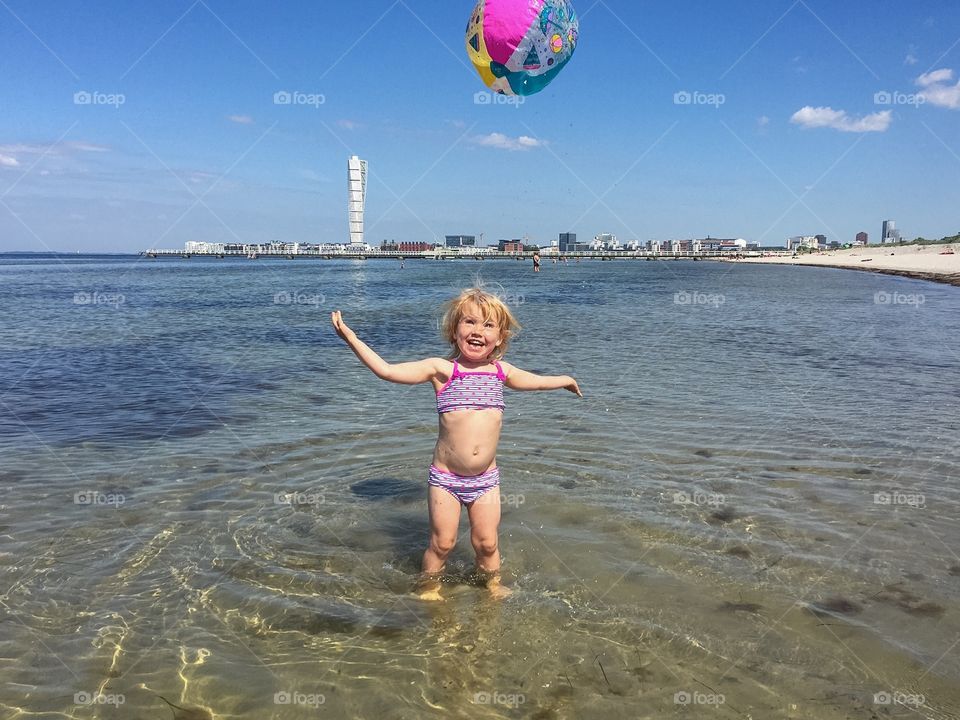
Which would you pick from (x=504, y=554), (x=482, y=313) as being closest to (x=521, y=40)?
(x=482, y=313)

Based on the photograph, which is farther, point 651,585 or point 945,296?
point 945,296

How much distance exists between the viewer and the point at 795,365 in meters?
13.5

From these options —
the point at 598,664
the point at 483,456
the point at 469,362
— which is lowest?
the point at 598,664

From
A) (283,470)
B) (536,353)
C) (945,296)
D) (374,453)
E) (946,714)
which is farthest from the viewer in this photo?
(945,296)

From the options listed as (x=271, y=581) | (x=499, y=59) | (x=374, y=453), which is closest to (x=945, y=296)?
(x=499, y=59)

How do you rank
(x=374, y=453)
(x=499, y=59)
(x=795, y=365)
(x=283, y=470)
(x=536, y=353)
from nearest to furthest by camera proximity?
1. (x=283, y=470)
2. (x=374, y=453)
3. (x=499, y=59)
4. (x=795, y=365)
5. (x=536, y=353)

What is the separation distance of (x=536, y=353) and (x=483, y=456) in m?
11.0

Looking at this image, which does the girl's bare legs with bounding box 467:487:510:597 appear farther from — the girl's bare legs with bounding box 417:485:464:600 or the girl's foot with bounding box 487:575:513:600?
the girl's bare legs with bounding box 417:485:464:600

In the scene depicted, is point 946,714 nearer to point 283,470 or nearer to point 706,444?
point 706,444

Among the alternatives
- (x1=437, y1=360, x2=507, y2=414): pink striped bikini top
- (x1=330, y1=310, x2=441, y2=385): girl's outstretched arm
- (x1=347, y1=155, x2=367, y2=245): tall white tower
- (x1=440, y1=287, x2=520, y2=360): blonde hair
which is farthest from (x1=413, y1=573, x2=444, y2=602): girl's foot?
(x1=347, y1=155, x2=367, y2=245): tall white tower

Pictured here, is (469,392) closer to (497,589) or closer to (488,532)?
(488,532)

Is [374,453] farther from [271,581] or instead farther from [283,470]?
[271,581]

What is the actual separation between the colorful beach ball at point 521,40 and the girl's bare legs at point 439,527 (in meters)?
6.45

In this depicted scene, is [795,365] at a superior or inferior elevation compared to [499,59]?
inferior
